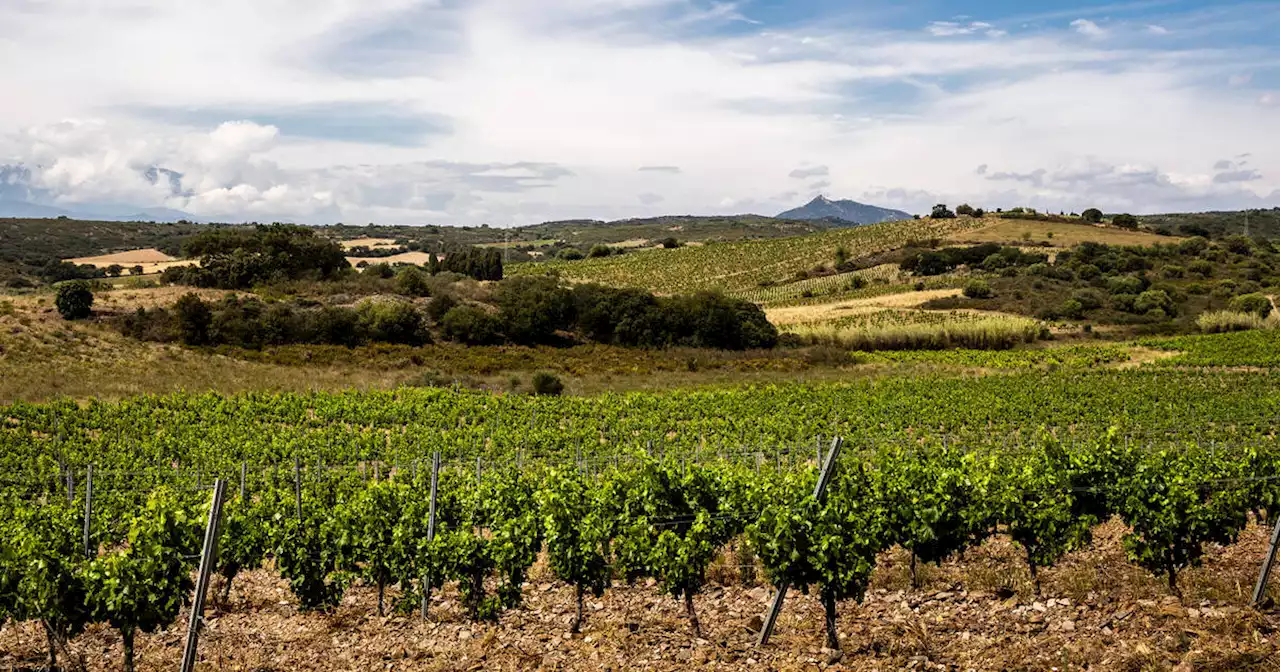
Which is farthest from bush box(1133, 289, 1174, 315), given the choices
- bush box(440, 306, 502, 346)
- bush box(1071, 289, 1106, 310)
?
bush box(440, 306, 502, 346)

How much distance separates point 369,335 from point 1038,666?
55.7 metres

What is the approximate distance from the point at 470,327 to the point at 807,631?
53931 millimetres

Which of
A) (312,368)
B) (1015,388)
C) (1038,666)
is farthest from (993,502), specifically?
(312,368)

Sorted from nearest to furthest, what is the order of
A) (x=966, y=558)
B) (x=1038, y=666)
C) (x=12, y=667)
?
(x=1038, y=666) < (x=12, y=667) < (x=966, y=558)

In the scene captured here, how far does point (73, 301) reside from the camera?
2138 inches

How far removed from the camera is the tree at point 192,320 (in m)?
54.3

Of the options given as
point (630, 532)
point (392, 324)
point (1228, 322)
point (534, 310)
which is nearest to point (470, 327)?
point (534, 310)

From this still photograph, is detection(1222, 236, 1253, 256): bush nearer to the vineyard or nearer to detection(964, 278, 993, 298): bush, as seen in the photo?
detection(964, 278, 993, 298): bush

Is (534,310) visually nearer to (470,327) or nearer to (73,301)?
(470,327)

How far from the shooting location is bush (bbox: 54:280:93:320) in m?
54.0

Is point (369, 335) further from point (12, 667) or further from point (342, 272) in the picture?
point (12, 667)

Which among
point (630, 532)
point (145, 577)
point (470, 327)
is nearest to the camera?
point (145, 577)

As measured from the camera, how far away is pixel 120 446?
28188mm

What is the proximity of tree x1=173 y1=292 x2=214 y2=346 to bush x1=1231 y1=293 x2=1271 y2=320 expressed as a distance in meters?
81.0
